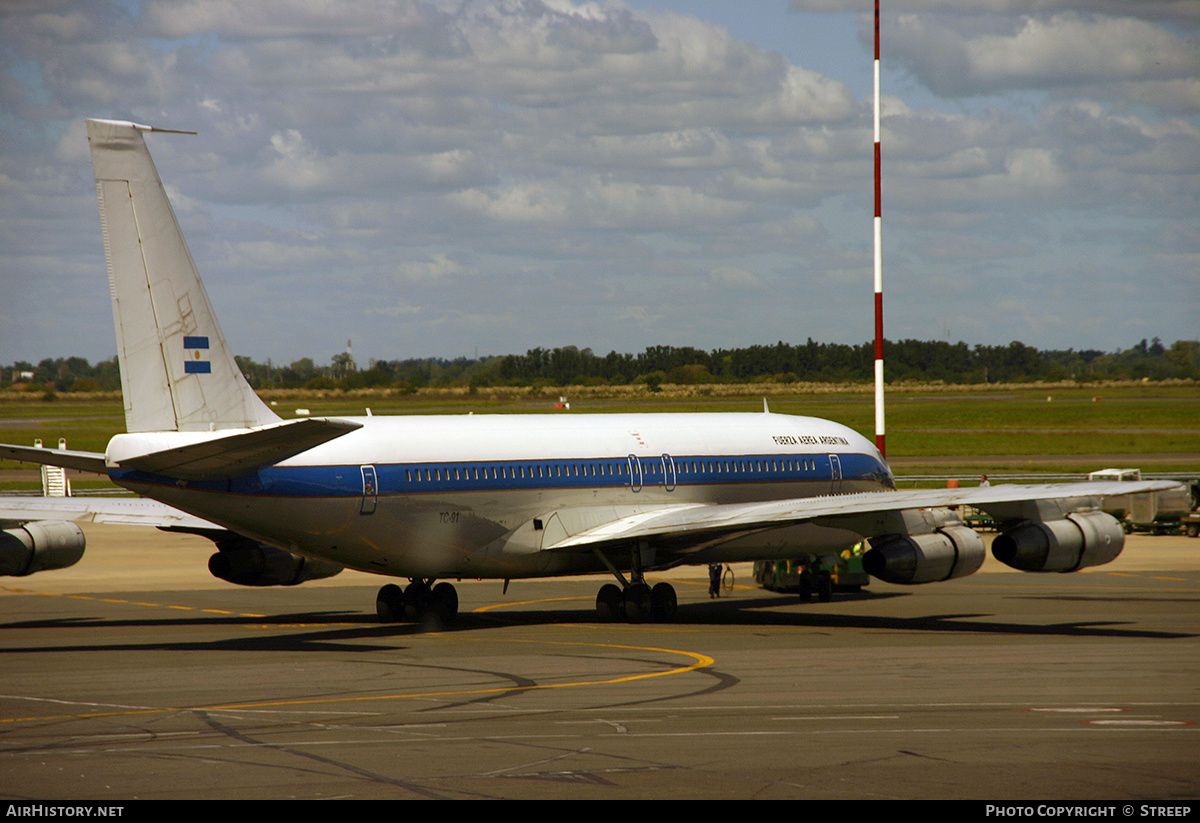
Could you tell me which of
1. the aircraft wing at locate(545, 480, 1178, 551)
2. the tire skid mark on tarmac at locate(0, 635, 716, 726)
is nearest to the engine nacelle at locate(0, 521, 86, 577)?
the aircraft wing at locate(545, 480, 1178, 551)

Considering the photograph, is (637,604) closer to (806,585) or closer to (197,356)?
(806,585)

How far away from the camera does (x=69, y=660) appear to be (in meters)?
25.5

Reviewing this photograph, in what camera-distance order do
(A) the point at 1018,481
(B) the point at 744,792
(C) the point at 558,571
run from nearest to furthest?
(B) the point at 744,792
(C) the point at 558,571
(A) the point at 1018,481

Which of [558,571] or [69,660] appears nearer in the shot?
[69,660]

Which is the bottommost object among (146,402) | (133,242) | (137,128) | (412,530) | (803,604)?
(803,604)

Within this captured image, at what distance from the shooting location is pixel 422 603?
31734mm

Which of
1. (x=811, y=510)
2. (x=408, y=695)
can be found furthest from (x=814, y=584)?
(x=408, y=695)

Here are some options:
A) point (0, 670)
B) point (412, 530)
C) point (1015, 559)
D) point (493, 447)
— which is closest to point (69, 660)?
point (0, 670)

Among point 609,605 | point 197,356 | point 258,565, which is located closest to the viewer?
point 197,356

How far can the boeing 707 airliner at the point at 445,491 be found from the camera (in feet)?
86.0

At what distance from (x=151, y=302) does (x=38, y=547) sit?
344 inches

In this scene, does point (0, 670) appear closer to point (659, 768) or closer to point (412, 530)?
point (412, 530)

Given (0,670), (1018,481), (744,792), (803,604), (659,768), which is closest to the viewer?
(744,792)

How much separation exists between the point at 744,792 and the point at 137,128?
18.0 meters
